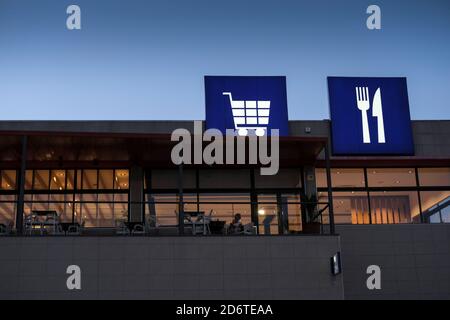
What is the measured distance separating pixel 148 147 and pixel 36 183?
165 inches

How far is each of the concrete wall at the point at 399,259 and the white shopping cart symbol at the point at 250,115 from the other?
12.5 ft

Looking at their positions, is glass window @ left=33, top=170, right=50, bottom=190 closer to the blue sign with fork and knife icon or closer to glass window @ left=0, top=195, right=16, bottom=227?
glass window @ left=0, top=195, right=16, bottom=227

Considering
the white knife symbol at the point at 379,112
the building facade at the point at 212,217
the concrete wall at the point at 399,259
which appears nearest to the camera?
Result: the building facade at the point at 212,217

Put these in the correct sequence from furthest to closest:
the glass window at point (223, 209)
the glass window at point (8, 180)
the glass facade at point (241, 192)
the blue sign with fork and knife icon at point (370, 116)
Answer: the blue sign with fork and knife icon at point (370, 116) → the glass window at point (8, 180) → the glass facade at point (241, 192) → the glass window at point (223, 209)

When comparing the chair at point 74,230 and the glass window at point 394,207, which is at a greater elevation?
the glass window at point 394,207

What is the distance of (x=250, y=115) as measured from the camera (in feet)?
66.0

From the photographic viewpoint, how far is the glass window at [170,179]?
19.8 m

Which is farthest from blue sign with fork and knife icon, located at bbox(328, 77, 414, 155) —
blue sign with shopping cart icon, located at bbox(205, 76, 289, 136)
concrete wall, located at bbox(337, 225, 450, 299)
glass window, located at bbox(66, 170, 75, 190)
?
glass window, located at bbox(66, 170, 75, 190)

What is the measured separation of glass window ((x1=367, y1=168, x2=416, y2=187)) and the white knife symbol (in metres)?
0.95

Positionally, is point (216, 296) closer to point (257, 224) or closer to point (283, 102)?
point (257, 224)

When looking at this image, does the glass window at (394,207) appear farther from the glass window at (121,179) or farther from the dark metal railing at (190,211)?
the glass window at (121,179)

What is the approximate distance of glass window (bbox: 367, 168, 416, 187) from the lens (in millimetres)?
20141

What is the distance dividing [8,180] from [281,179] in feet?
26.2

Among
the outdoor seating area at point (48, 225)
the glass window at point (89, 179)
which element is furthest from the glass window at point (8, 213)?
the glass window at point (89, 179)
